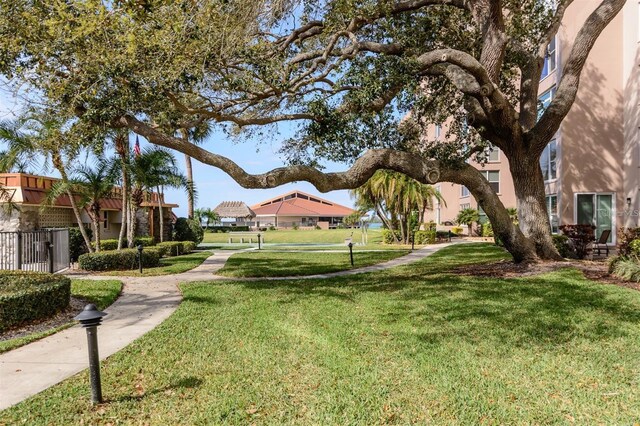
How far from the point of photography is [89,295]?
32.2ft

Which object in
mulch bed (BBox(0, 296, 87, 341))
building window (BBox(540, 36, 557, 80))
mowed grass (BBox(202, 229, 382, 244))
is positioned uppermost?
building window (BBox(540, 36, 557, 80))

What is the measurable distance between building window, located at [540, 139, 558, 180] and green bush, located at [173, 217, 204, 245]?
21226 millimetres

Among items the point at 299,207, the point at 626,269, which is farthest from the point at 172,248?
the point at 299,207

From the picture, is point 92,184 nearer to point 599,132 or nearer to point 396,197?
point 396,197

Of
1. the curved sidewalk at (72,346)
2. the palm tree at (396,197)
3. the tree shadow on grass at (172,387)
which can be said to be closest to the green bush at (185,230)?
the palm tree at (396,197)

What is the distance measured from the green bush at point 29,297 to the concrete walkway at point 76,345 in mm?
951

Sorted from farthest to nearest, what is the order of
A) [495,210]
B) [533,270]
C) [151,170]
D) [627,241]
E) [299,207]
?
[299,207] → [151,170] → [495,210] → [627,241] → [533,270]

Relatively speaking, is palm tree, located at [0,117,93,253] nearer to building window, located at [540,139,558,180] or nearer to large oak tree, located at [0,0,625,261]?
large oak tree, located at [0,0,625,261]

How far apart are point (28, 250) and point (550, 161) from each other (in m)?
24.3

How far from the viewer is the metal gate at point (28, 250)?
40.7 feet

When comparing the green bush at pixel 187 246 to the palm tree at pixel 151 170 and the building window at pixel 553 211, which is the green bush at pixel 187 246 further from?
the building window at pixel 553 211

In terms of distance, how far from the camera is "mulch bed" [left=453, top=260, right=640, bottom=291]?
10.9m

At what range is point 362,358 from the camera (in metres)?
5.52

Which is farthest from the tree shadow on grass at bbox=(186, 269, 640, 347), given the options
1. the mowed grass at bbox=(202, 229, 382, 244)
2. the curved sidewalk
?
the mowed grass at bbox=(202, 229, 382, 244)
